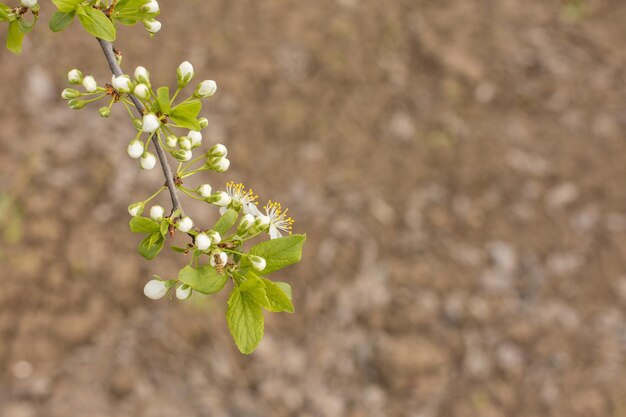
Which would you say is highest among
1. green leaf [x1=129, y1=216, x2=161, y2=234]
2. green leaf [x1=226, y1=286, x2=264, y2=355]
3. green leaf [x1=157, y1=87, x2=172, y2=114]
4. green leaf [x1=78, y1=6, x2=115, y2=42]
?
green leaf [x1=78, y1=6, x2=115, y2=42]

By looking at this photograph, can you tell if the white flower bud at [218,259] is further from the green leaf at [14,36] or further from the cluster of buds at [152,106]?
the green leaf at [14,36]

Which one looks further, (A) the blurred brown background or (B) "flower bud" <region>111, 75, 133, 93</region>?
(A) the blurred brown background

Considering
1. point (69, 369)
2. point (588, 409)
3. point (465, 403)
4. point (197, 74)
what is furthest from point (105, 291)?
point (588, 409)

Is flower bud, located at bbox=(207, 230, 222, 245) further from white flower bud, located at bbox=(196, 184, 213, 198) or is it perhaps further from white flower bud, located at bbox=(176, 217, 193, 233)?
white flower bud, located at bbox=(196, 184, 213, 198)

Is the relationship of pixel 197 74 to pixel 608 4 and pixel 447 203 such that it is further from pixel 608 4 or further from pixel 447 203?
pixel 608 4

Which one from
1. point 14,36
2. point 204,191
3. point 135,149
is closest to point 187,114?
point 135,149

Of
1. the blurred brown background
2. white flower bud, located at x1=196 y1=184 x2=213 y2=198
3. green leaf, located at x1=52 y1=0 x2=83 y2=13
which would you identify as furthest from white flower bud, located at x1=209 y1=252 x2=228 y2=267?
the blurred brown background
